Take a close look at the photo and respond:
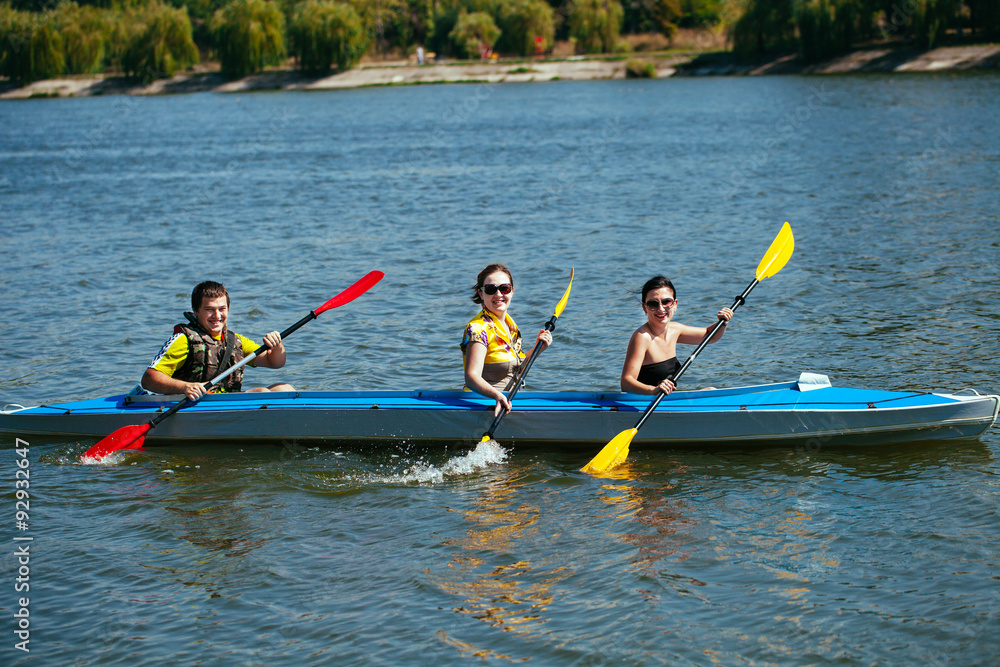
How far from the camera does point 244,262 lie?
45.2 feet

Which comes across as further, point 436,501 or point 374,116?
point 374,116

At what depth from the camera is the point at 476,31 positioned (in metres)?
64.6

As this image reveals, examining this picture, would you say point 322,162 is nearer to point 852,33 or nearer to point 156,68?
point 852,33

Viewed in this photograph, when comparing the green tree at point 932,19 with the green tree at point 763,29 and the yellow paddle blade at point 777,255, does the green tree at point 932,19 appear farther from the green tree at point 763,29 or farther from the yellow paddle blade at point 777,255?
the yellow paddle blade at point 777,255

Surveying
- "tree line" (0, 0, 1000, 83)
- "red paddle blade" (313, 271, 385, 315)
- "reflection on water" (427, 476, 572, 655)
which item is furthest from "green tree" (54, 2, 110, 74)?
"reflection on water" (427, 476, 572, 655)

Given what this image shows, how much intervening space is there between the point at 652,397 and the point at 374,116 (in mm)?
34529

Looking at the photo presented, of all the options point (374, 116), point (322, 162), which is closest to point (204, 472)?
point (322, 162)

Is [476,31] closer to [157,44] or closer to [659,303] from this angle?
[157,44]

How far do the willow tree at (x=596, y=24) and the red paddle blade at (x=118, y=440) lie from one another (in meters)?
57.8

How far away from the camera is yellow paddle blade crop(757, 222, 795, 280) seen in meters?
7.63

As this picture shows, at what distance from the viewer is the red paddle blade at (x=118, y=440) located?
686cm

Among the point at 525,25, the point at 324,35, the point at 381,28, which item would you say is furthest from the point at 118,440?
the point at 381,28

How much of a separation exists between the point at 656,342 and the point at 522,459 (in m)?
1.21

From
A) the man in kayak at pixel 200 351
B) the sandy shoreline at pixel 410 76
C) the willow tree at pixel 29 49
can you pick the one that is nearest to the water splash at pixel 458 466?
the man in kayak at pixel 200 351
